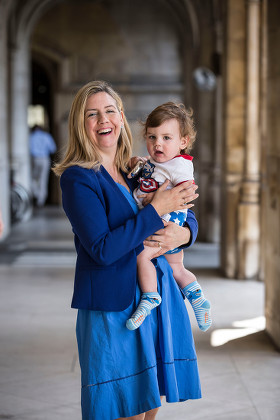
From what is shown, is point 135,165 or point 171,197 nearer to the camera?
point 171,197

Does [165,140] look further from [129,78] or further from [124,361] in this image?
[129,78]

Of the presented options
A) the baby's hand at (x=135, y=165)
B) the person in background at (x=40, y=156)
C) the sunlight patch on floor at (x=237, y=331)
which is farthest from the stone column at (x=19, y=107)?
the baby's hand at (x=135, y=165)

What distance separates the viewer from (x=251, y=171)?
323 inches

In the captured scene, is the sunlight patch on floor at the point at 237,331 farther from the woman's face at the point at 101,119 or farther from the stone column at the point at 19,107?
the stone column at the point at 19,107

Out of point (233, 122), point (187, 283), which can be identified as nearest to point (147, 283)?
point (187, 283)

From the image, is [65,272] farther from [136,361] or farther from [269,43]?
[136,361]

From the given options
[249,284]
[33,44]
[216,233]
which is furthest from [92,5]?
[249,284]

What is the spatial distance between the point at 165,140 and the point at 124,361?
0.89 metres

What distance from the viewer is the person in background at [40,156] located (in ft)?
58.6

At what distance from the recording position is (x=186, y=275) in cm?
277

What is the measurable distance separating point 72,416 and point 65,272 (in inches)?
187

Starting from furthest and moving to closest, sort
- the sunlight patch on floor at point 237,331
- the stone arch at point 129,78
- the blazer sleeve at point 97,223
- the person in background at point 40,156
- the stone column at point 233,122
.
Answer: the person in background at point 40,156
the stone arch at point 129,78
the stone column at point 233,122
the sunlight patch on floor at point 237,331
the blazer sleeve at point 97,223

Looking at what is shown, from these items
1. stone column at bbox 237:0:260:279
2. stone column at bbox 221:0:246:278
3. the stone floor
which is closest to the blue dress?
the stone floor

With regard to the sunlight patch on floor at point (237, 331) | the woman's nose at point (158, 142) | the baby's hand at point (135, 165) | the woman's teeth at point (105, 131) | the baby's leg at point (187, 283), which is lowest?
the sunlight patch on floor at point (237, 331)
